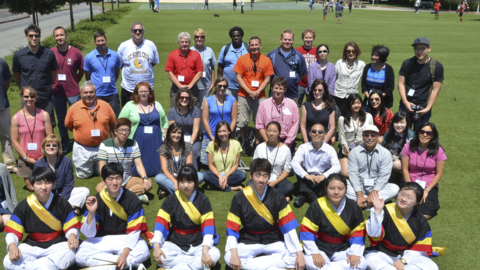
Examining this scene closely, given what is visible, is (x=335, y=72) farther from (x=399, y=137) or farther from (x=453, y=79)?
(x=453, y=79)

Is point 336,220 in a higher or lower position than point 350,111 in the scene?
lower

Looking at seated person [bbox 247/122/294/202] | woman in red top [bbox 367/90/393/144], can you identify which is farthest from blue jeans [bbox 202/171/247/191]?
woman in red top [bbox 367/90/393/144]

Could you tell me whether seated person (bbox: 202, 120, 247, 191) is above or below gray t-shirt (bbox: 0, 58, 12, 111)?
below

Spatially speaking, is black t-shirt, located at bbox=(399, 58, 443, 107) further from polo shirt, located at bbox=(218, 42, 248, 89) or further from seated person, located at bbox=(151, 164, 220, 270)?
seated person, located at bbox=(151, 164, 220, 270)

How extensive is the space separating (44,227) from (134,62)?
4.56m

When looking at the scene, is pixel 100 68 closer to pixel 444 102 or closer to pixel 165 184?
pixel 165 184

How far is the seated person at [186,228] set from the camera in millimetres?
4410

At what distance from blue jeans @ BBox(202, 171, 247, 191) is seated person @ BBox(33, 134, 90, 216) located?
1981 millimetres

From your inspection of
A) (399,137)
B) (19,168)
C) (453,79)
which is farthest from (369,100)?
(453,79)

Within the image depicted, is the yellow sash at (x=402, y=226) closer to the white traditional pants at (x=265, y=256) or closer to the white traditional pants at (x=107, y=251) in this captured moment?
the white traditional pants at (x=265, y=256)

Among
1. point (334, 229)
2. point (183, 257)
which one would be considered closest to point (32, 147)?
point (183, 257)

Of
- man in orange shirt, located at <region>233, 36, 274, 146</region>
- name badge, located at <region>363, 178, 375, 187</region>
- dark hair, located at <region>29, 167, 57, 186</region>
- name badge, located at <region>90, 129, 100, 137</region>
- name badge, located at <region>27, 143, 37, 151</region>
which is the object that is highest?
man in orange shirt, located at <region>233, 36, 274, 146</region>

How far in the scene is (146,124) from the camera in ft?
22.9

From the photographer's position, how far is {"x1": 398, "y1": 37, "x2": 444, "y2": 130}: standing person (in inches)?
273
